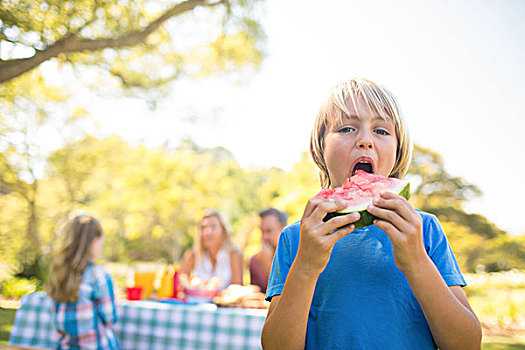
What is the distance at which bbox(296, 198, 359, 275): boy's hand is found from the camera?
1073 millimetres

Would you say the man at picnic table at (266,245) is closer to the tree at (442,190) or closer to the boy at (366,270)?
the boy at (366,270)

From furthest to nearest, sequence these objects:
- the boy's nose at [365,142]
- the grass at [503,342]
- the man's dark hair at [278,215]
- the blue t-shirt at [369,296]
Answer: the grass at [503,342]
the man's dark hair at [278,215]
the boy's nose at [365,142]
the blue t-shirt at [369,296]

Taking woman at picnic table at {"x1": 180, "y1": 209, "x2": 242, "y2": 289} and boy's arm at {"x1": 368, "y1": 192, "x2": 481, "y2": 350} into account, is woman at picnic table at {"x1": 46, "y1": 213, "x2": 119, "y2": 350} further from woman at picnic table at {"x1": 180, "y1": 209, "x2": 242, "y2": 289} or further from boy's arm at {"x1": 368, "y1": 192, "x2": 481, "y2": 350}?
boy's arm at {"x1": 368, "y1": 192, "x2": 481, "y2": 350}

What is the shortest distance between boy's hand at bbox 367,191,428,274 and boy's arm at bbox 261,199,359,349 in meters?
0.09

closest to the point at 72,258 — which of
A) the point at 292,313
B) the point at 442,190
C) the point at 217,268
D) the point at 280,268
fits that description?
the point at 217,268

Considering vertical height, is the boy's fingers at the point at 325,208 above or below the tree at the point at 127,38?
below

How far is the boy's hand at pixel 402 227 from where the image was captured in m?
1.05

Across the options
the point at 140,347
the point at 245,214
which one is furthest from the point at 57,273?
the point at 245,214

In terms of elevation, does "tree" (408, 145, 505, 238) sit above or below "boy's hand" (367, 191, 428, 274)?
above

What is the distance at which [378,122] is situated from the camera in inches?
54.8

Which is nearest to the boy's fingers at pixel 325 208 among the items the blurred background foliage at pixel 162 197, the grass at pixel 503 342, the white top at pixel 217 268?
the white top at pixel 217 268

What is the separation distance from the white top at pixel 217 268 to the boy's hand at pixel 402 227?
15.3ft

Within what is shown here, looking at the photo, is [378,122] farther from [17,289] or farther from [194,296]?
[17,289]

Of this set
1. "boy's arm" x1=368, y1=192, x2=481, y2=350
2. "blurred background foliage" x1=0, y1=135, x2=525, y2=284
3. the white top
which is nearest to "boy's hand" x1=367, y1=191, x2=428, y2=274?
"boy's arm" x1=368, y1=192, x2=481, y2=350
